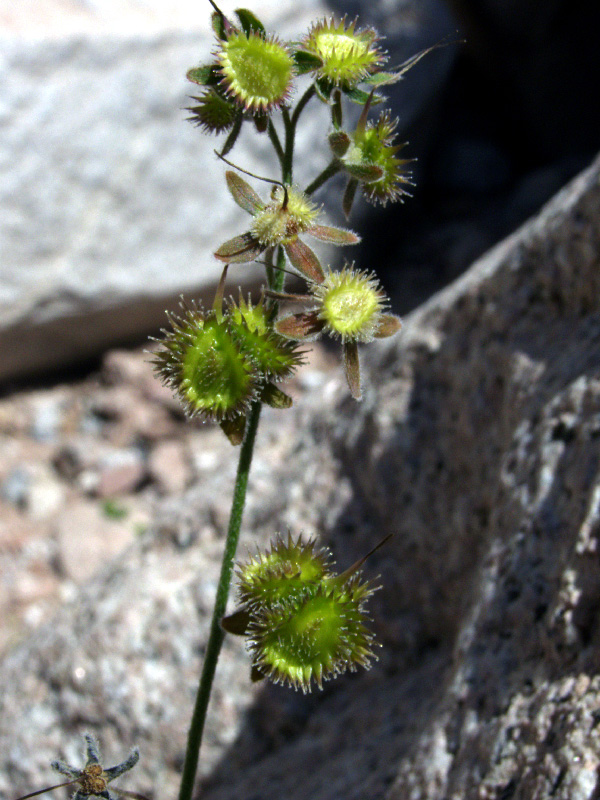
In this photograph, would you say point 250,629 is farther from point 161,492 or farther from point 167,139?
point 167,139

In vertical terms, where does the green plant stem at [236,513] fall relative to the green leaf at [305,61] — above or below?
below

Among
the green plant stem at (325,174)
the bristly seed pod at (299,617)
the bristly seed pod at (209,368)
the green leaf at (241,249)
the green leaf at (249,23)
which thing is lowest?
the bristly seed pod at (299,617)

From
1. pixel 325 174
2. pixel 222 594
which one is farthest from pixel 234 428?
pixel 325 174

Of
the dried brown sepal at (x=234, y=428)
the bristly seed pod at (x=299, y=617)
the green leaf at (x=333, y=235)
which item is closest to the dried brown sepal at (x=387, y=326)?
the green leaf at (x=333, y=235)

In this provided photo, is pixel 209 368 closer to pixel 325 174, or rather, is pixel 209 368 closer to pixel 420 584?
pixel 325 174

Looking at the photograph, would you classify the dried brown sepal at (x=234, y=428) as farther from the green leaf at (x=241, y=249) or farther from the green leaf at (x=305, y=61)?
the green leaf at (x=305, y=61)
